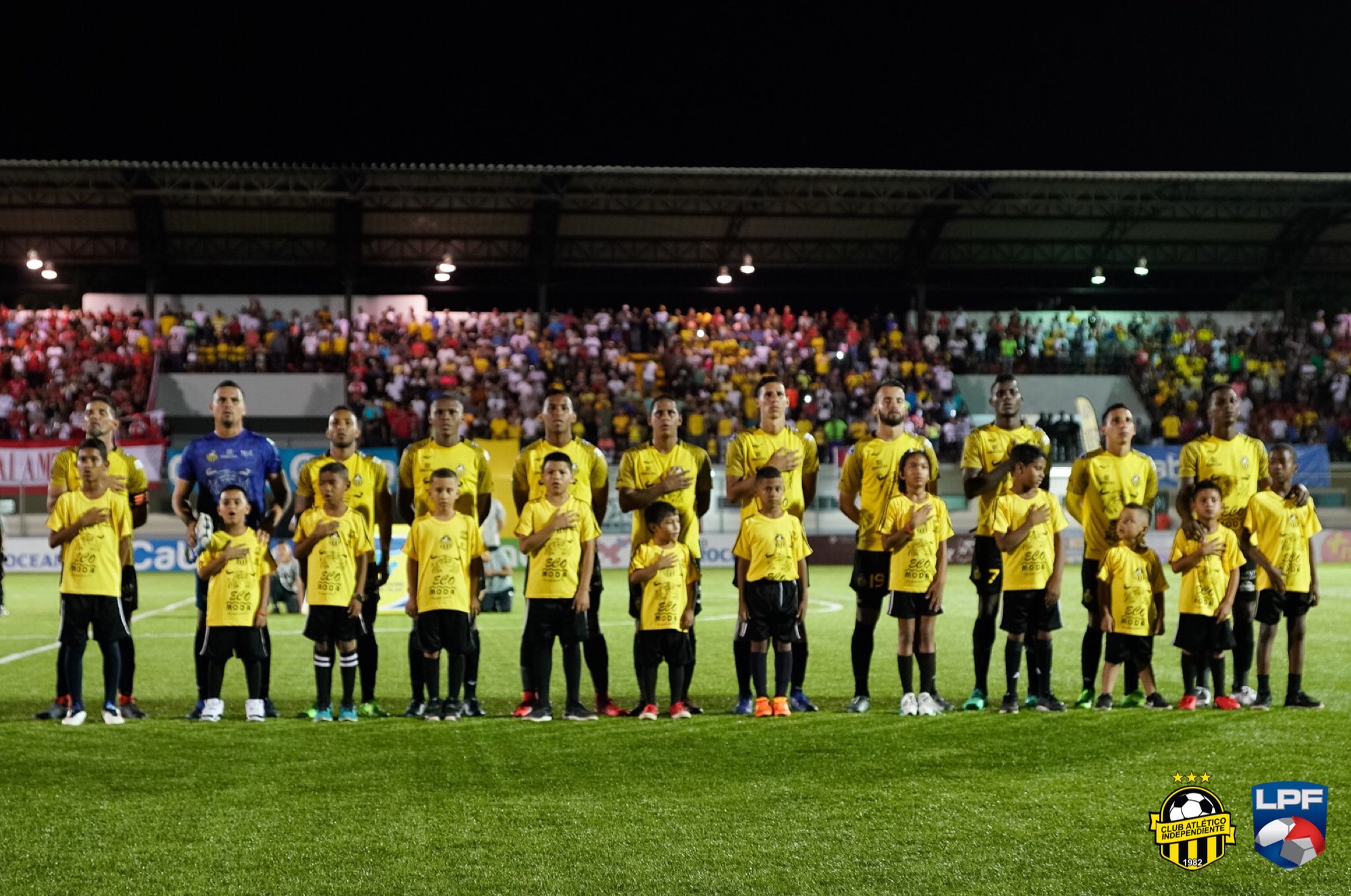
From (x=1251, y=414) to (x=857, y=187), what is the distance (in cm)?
1044

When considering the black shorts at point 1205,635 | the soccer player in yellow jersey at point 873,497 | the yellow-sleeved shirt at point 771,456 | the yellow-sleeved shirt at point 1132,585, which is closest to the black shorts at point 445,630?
the yellow-sleeved shirt at point 771,456

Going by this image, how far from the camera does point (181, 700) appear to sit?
8.95m

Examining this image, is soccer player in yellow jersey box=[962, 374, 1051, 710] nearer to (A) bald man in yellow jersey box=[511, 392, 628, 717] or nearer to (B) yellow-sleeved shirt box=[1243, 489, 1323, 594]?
(B) yellow-sleeved shirt box=[1243, 489, 1323, 594]

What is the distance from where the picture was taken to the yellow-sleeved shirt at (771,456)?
840cm

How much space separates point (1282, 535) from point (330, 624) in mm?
6124

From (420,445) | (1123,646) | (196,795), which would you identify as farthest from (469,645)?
(1123,646)

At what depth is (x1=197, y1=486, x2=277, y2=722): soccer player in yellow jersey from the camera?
7.91m

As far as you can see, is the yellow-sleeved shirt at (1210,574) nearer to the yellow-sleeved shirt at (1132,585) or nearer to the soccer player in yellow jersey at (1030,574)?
the yellow-sleeved shirt at (1132,585)

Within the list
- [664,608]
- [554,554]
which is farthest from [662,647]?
[554,554]

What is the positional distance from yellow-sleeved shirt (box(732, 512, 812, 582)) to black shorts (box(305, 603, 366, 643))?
2451 mm

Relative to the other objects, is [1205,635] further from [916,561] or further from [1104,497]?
[916,561]

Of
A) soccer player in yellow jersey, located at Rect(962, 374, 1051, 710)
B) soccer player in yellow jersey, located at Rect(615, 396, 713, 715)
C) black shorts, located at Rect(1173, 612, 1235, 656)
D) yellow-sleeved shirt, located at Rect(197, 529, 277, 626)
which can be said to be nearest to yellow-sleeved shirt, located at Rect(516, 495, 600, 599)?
soccer player in yellow jersey, located at Rect(615, 396, 713, 715)

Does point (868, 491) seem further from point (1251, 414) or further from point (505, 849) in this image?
point (1251, 414)

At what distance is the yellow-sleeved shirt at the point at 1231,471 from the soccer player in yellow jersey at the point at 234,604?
6.02 meters
